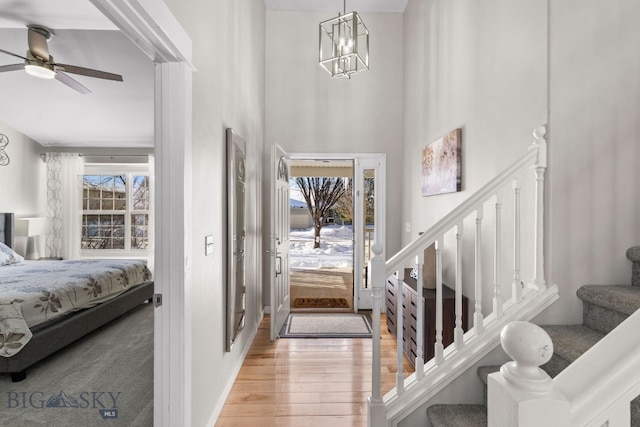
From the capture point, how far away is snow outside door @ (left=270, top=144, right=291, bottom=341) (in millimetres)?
3465

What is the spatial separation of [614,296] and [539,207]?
0.51 meters

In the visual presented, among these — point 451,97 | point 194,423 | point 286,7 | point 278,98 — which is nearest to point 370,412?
point 194,423

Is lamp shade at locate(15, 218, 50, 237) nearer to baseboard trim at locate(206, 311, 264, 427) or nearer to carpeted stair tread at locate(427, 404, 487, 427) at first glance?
baseboard trim at locate(206, 311, 264, 427)

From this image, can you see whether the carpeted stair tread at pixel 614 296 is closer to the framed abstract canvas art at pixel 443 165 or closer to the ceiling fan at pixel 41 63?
the framed abstract canvas art at pixel 443 165

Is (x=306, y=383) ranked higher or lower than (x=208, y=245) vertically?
lower

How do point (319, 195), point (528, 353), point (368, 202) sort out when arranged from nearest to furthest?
point (528, 353), point (368, 202), point (319, 195)

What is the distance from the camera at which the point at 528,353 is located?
1.69ft

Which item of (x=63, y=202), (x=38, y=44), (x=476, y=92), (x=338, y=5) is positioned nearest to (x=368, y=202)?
(x=476, y=92)

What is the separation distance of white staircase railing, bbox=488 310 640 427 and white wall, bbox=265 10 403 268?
4.03 meters

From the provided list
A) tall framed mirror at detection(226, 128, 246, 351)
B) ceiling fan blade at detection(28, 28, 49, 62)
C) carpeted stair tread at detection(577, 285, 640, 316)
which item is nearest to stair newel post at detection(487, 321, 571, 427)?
carpeted stair tread at detection(577, 285, 640, 316)

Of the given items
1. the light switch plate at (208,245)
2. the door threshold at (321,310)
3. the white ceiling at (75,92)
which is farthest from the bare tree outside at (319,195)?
the light switch plate at (208,245)

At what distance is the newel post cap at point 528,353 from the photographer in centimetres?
51

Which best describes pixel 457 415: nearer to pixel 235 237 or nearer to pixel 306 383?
pixel 306 383

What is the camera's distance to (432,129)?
3520 mm
